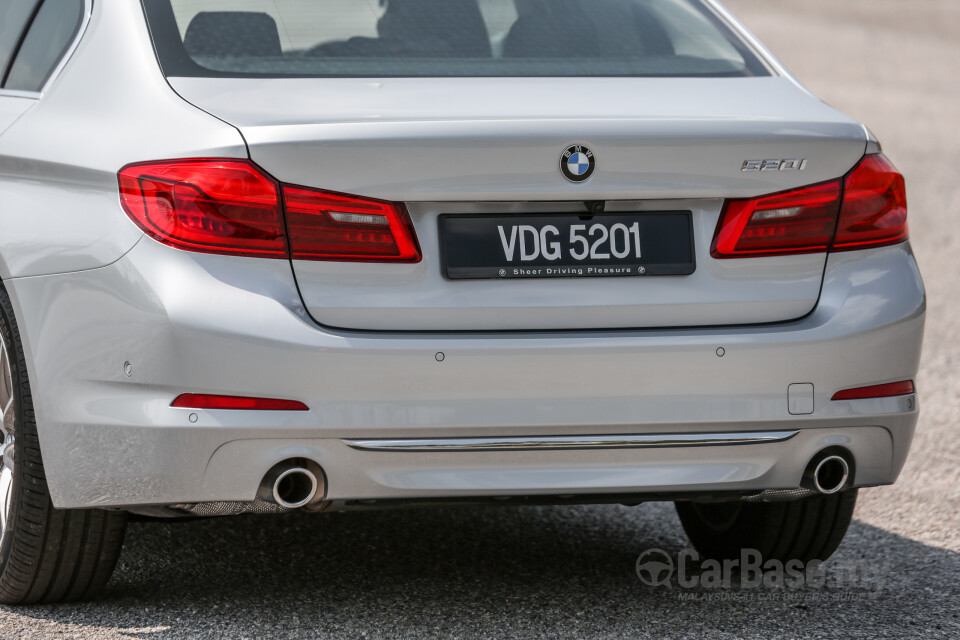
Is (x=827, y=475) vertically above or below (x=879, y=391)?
below

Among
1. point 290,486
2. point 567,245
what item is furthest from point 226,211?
point 567,245

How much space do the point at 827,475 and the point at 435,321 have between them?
1.03m

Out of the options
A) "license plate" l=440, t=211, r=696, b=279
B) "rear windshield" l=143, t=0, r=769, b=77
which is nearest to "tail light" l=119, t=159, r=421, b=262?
"license plate" l=440, t=211, r=696, b=279

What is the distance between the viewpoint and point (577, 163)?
327 centimetres

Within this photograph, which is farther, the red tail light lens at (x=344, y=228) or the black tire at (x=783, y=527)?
the black tire at (x=783, y=527)

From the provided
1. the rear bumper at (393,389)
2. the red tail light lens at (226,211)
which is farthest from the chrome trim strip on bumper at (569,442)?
the red tail light lens at (226,211)

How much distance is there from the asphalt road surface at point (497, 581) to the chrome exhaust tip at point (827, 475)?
43cm

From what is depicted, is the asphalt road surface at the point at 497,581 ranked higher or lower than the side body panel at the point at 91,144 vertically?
lower

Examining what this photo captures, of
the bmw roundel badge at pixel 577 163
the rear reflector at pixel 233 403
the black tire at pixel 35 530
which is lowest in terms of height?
the black tire at pixel 35 530

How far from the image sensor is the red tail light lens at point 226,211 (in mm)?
3148

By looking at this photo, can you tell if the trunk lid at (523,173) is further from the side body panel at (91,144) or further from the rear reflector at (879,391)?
the rear reflector at (879,391)

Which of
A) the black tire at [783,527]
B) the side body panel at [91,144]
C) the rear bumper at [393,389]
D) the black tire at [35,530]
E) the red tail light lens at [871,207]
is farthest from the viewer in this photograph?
the black tire at [783,527]

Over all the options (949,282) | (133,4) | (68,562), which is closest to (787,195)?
(133,4)

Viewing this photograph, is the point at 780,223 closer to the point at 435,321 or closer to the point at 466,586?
the point at 435,321
